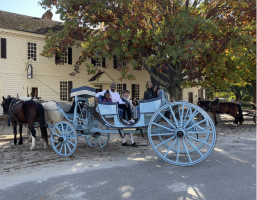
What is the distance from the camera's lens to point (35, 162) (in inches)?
243

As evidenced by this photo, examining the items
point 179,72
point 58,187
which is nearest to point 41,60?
point 179,72

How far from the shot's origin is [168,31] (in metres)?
13.2

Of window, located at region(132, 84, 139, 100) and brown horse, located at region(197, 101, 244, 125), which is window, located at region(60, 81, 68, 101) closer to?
window, located at region(132, 84, 139, 100)

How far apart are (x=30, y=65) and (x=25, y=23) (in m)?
4.52

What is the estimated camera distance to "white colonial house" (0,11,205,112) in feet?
59.2

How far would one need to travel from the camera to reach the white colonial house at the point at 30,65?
59.2 feet

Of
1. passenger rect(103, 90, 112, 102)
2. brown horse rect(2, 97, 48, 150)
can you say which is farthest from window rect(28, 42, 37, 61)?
passenger rect(103, 90, 112, 102)

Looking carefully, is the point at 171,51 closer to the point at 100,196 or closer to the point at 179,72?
the point at 179,72

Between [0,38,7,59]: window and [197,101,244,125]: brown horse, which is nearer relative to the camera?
[197,101,244,125]: brown horse

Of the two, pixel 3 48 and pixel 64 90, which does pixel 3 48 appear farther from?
pixel 64 90

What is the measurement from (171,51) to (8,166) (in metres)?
9.65

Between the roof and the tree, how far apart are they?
16.1 feet

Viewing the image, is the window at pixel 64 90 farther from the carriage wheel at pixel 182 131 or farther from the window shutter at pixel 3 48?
the carriage wheel at pixel 182 131

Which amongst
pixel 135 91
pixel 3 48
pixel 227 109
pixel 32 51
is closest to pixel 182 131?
pixel 227 109
